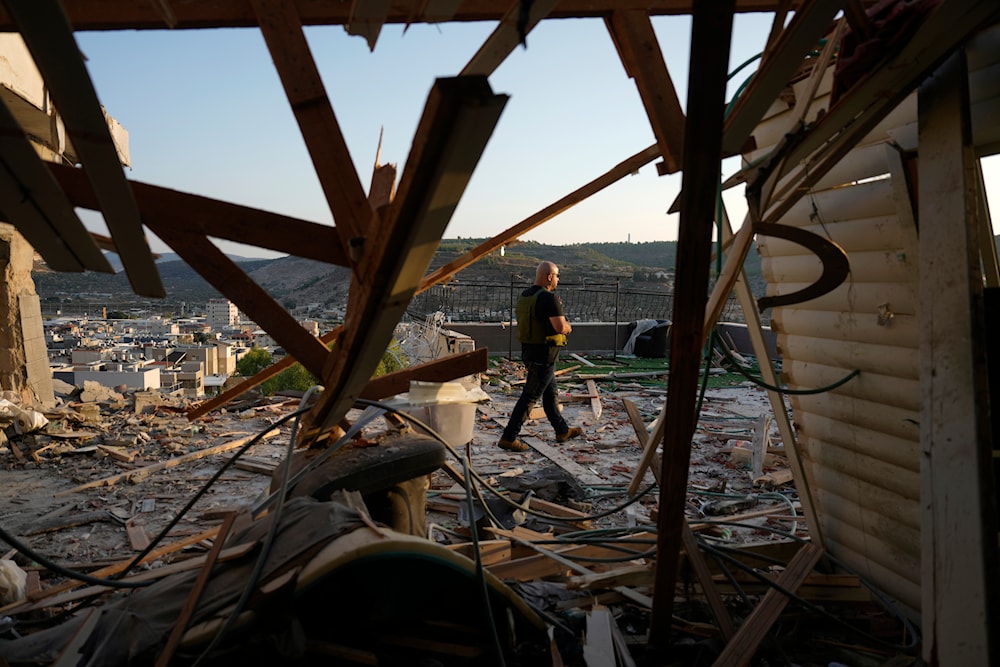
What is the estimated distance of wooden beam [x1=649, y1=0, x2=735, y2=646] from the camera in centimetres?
170

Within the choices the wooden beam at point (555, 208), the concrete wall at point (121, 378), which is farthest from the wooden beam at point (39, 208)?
the concrete wall at point (121, 378)

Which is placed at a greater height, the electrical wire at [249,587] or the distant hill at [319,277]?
the distant hill at [319,277]

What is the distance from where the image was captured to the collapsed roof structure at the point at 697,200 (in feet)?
5.42

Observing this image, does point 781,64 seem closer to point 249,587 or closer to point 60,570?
point 249,587

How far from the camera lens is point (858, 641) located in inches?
138

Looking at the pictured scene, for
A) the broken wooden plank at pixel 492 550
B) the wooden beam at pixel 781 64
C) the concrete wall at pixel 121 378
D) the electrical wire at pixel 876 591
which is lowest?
the concrete wall at pixel 121 378

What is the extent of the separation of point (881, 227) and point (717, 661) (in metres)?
2.40

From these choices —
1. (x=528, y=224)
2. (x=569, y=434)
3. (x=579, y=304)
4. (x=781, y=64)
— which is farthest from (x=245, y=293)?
(x=579, y=304)

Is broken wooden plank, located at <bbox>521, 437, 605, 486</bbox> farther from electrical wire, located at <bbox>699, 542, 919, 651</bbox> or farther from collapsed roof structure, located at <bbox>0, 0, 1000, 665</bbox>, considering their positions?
collapsed roof structure, located at <bbox>0, 0, 1000, 665</bbox>

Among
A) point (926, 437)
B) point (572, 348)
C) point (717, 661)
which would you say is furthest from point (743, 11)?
point (572, 348)

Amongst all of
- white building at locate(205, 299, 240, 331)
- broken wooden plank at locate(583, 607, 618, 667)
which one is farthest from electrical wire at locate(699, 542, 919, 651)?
white building at locate(205, 299, 240, 331)

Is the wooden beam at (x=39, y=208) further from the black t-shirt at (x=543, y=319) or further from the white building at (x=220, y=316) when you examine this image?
the white building at (x=220, y=316)

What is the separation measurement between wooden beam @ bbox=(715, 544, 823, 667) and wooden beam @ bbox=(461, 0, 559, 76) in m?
2.81

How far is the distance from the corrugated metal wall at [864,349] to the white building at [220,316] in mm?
58630
